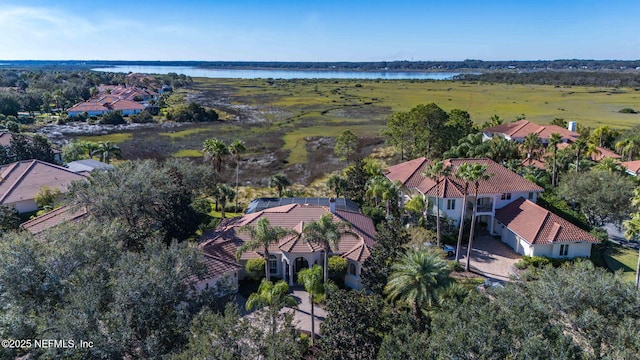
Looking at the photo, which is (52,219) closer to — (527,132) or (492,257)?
(492,257)

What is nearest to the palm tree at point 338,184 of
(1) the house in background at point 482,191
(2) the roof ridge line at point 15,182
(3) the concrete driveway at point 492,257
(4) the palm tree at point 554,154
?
(1) the house in background at point 482,191

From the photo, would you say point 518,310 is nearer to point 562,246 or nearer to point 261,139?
point 562,246

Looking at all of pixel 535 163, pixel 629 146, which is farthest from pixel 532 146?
pixel 629 146

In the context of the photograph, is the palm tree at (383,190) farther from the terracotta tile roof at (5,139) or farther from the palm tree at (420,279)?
the terracotta tile roof at (5,139)

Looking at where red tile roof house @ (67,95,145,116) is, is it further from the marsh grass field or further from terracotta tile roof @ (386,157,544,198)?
terracotta tile roof @ (386,157,544,198)

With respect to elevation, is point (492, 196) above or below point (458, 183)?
below

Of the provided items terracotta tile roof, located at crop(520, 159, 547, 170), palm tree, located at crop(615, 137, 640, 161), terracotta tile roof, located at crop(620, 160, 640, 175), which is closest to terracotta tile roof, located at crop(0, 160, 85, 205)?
terracotta tile roof, located at crop(520, 159, 547, 170)
